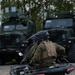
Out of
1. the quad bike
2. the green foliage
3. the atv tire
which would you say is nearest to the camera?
the quad bike

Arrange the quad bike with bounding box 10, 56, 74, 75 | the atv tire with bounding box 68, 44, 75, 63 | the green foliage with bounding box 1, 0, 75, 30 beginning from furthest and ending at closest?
the green foliage with bounding box 1, 0, 75, 30
the atv tire with bounding box 68, 44, 75, 63
the quad bike with bounding box 10, 56, 74, 75

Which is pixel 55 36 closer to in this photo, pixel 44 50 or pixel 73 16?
pixel 73 16

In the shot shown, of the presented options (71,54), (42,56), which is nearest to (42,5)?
(71,54)

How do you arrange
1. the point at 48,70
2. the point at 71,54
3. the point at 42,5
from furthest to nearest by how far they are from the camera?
the point at 42,5
the point at 71,54
the point at 48,70

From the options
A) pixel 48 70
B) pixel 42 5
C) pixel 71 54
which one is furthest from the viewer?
pixel 42 5

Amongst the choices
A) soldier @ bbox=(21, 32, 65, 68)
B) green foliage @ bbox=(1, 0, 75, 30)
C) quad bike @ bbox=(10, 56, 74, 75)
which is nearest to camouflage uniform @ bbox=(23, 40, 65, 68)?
soldier @ bbox=(21, 32, 65, 68)

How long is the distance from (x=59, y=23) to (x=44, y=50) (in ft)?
36.9

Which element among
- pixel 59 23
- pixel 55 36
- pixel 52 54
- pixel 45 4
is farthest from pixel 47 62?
pixel 45 4

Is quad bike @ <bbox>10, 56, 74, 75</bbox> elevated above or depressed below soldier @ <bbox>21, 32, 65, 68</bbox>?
below

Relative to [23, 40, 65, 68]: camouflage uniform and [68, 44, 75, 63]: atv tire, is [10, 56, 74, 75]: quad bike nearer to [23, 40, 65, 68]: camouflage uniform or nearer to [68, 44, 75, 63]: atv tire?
[23, 40, 65, 68]: camouflage uniform

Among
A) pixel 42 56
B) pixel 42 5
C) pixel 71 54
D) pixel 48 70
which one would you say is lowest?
pixel 71 54

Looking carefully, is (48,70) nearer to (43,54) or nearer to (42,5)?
(43,54)

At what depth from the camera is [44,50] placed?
6.00 meters

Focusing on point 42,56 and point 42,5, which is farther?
point 42,5
